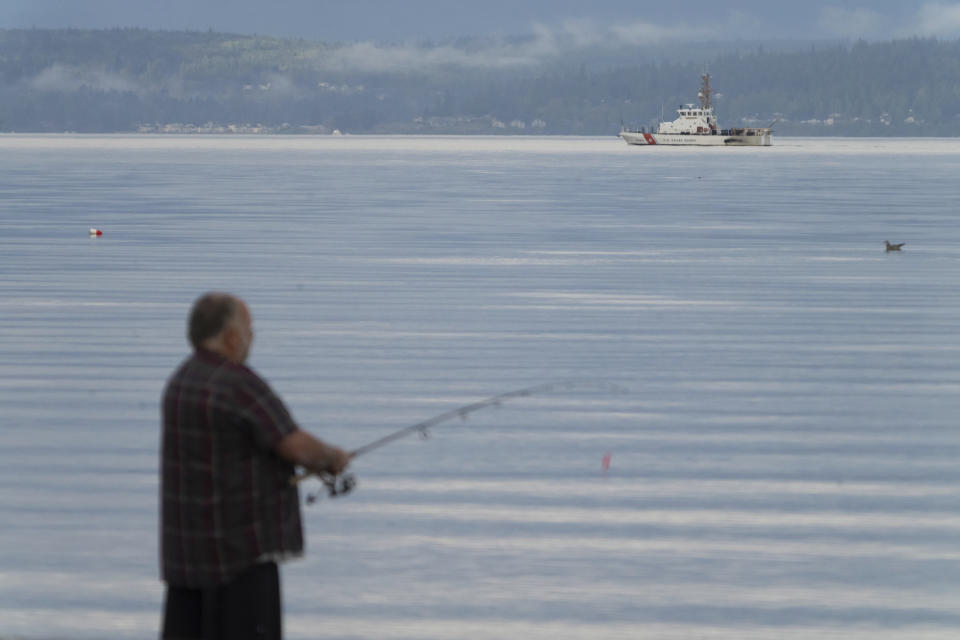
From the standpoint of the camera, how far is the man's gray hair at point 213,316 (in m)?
5.58

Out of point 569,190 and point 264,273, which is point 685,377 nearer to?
point 264,273

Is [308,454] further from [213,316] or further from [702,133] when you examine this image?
[702,133]

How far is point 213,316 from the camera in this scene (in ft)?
18.3

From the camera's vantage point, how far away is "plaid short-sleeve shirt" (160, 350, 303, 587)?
5516 mm

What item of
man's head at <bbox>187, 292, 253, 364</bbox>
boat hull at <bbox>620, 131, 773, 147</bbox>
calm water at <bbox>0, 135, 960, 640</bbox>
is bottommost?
calm water at <bbox>0, 135, 960, 640</bbox>

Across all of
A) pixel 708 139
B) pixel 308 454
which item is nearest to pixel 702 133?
pixel 708 139

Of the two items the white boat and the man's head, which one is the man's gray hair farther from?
the white boat

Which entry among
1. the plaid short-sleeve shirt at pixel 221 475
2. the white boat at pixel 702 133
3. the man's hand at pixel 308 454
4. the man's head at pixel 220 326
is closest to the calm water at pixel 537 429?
the plaid short-sleeve shirt at pixel 221 475

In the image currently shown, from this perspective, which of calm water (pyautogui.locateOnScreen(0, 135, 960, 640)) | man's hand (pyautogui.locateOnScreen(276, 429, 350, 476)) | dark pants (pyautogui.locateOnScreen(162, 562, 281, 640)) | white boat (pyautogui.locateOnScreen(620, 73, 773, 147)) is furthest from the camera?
white boat (pyautogui.locateOnScreen(620, 73, 773, 147))

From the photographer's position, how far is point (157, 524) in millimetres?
9852

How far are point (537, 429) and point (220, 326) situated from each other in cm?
756

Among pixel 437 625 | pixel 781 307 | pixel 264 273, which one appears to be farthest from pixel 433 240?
pixel 437 625

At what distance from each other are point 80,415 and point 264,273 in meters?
11.7

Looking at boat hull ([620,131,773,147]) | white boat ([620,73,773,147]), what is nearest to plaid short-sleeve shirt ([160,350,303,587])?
white boat ([620,73,773,147])
